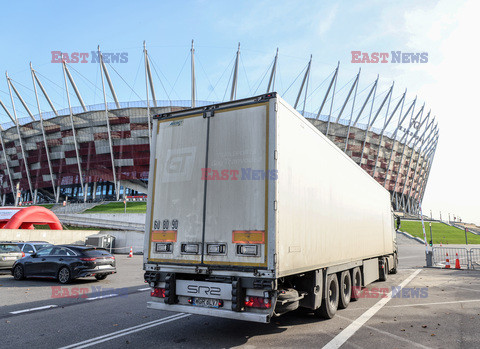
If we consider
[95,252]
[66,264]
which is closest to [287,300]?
[95,252]

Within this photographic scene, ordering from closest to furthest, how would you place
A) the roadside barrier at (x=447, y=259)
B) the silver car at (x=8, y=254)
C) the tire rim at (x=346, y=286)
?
the tire rim at (x=346, y=286) < the silver car at (x=8, y=254) < the roadside barrier at (x=447, y=259)

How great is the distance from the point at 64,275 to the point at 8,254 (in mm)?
5157

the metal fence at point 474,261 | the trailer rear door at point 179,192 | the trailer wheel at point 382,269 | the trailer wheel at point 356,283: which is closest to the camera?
the trailer rear door at point 179,192

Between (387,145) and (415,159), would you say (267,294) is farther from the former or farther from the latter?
(415,159)

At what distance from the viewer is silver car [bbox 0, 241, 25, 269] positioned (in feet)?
50.0

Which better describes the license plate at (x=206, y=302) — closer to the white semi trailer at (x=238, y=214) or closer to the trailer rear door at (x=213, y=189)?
the white semi trailer at (x=238, y=214)

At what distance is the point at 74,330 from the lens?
6.04 m

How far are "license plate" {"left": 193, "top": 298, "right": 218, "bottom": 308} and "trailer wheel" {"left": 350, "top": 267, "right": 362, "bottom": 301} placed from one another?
4.91 meters

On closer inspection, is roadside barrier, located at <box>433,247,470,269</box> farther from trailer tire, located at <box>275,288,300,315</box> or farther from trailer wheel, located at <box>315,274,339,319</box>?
trailer tire, located at <box>275,288,300,315</box>

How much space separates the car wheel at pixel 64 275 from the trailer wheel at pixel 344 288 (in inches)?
372

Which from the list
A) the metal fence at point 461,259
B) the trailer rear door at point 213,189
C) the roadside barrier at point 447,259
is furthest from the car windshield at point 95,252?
the roadside barrier at point 447,259

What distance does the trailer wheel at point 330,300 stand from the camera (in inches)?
267

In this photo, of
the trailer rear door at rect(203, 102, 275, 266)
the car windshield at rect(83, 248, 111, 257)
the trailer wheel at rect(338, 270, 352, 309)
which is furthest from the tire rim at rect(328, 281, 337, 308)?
the car windshield at rect(83, 248, 111, 257)

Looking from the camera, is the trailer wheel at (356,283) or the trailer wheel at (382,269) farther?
the trailer wheel at (382,269)
